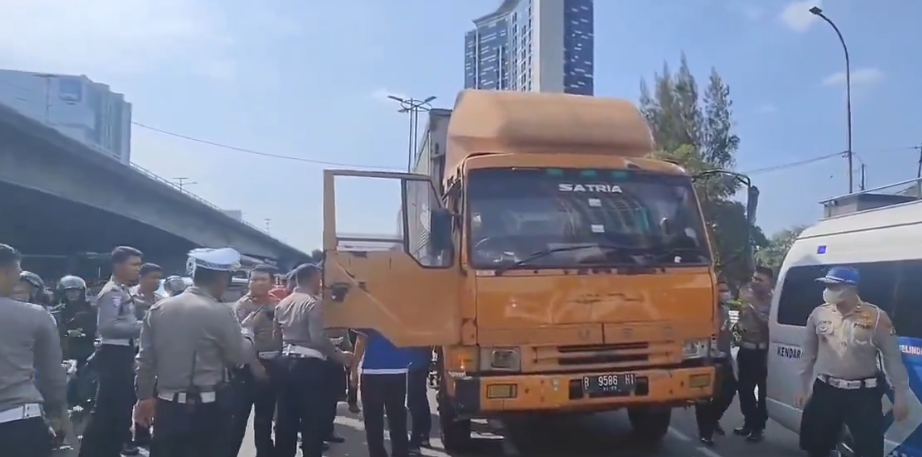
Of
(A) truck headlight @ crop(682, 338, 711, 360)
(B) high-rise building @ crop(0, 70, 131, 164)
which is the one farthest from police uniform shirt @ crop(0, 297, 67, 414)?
(B) high-rise building @ crop(0, 70, 131, 164)

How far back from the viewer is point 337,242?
6934 mm

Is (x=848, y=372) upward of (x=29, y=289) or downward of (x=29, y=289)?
downward

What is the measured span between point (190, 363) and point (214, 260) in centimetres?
63

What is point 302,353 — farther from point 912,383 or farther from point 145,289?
point 912,383

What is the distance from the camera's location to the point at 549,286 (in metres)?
6.68

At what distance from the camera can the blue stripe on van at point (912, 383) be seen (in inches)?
223

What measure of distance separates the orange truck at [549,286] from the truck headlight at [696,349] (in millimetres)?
10

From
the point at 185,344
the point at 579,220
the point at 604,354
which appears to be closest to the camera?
the point at 185,344

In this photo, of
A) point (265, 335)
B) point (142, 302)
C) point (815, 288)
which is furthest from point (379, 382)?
point (815, 288)

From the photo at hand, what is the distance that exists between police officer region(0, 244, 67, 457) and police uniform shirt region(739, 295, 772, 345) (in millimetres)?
6432

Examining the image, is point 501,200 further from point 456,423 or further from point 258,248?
point 258,248

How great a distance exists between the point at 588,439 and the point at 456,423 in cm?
162

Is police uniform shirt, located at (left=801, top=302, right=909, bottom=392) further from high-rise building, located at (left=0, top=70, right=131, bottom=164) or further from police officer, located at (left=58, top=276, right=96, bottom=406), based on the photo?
high-rise building, located at (left=0, top=70, right=131, bottom=164)

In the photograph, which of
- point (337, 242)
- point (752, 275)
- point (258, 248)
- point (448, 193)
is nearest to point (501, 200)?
point (448, 193)
